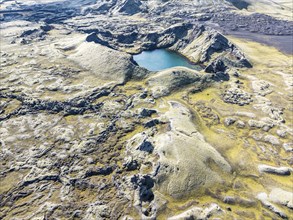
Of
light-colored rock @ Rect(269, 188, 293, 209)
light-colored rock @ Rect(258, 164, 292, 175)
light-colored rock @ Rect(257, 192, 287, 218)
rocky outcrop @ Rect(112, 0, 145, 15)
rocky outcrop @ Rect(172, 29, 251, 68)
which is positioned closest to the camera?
light-colored rock @ Rect(257, 192, 287, 218)

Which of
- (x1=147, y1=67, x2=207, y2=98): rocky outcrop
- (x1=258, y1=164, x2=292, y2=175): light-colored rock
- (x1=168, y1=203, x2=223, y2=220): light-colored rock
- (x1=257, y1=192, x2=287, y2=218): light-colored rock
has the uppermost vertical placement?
(x1=168, y1=203, x2=223, y2=220): light-colored rock

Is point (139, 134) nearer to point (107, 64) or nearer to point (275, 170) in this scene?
point (275, 170)

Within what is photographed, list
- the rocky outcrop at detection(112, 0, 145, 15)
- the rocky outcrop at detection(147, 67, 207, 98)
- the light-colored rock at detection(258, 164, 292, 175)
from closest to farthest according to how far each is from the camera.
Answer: the light-colored rock at detection(258, 164, 292, 175)
the rocky outcrop at detection(147, 67, 207, 98)
the rocky outcrop at detection(112, 0, 145, 15)

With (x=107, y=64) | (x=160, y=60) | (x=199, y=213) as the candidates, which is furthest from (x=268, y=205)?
(x=160, y=60)

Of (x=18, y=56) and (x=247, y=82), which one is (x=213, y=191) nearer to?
(x=247, y=82)

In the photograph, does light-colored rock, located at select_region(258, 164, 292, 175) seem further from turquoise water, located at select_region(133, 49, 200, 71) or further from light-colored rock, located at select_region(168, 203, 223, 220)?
turquoise water, located at select_region(133, 49, 200, 71)

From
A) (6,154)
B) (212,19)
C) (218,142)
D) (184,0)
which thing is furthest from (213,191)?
(184,0)

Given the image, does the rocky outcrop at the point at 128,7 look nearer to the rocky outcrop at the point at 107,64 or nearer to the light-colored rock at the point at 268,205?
the rocky outcrop at the point at 107,64

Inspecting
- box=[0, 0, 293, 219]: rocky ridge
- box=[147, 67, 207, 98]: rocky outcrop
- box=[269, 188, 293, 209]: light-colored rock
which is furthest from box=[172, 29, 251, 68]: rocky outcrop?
box=[269, 188, 293, 209]: light-colored rock

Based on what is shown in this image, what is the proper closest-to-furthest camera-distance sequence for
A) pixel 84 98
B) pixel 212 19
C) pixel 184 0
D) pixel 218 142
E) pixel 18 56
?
pixel 218 142 → pixel 84 98 → pixel 18 56 → pixel 212 19 → pixel 184 0
